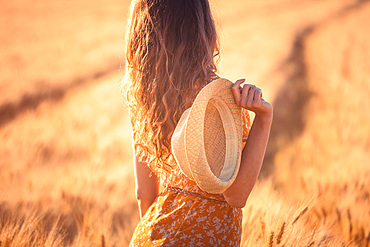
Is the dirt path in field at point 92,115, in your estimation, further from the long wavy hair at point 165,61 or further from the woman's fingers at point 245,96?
the woman's fingers at point 245,96

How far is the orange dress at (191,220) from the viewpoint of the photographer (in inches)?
40.8

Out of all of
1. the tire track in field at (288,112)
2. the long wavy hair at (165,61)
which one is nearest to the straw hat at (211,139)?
the long wavy hair at (165,61)

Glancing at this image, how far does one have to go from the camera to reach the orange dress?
104 centimetres

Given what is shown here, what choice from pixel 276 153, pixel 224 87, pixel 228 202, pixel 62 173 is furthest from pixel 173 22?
pixel 276 153

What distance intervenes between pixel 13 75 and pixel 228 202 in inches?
232

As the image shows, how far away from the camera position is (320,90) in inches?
219

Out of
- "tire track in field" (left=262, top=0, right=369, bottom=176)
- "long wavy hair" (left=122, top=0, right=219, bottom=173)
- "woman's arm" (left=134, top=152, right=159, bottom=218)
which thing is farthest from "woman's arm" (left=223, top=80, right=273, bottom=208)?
"tire track in field" (left=262, top=0, right=369, bottom=176)

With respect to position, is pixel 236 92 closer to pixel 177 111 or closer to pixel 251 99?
pixel 251 99

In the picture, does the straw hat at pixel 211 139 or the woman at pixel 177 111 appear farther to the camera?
the woman at pixel 177 111

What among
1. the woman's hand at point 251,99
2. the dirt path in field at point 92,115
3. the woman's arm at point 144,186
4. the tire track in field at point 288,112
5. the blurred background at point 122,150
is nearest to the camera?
the woman's hand at point 251,99

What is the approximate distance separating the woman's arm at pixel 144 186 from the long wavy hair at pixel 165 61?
0.08 meters

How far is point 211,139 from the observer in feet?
3.31

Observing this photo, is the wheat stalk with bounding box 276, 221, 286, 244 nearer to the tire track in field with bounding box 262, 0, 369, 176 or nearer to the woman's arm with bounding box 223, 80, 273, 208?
the woman's arm with bounding box 223, 80, 273, 208

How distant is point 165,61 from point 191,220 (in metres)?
0.56
